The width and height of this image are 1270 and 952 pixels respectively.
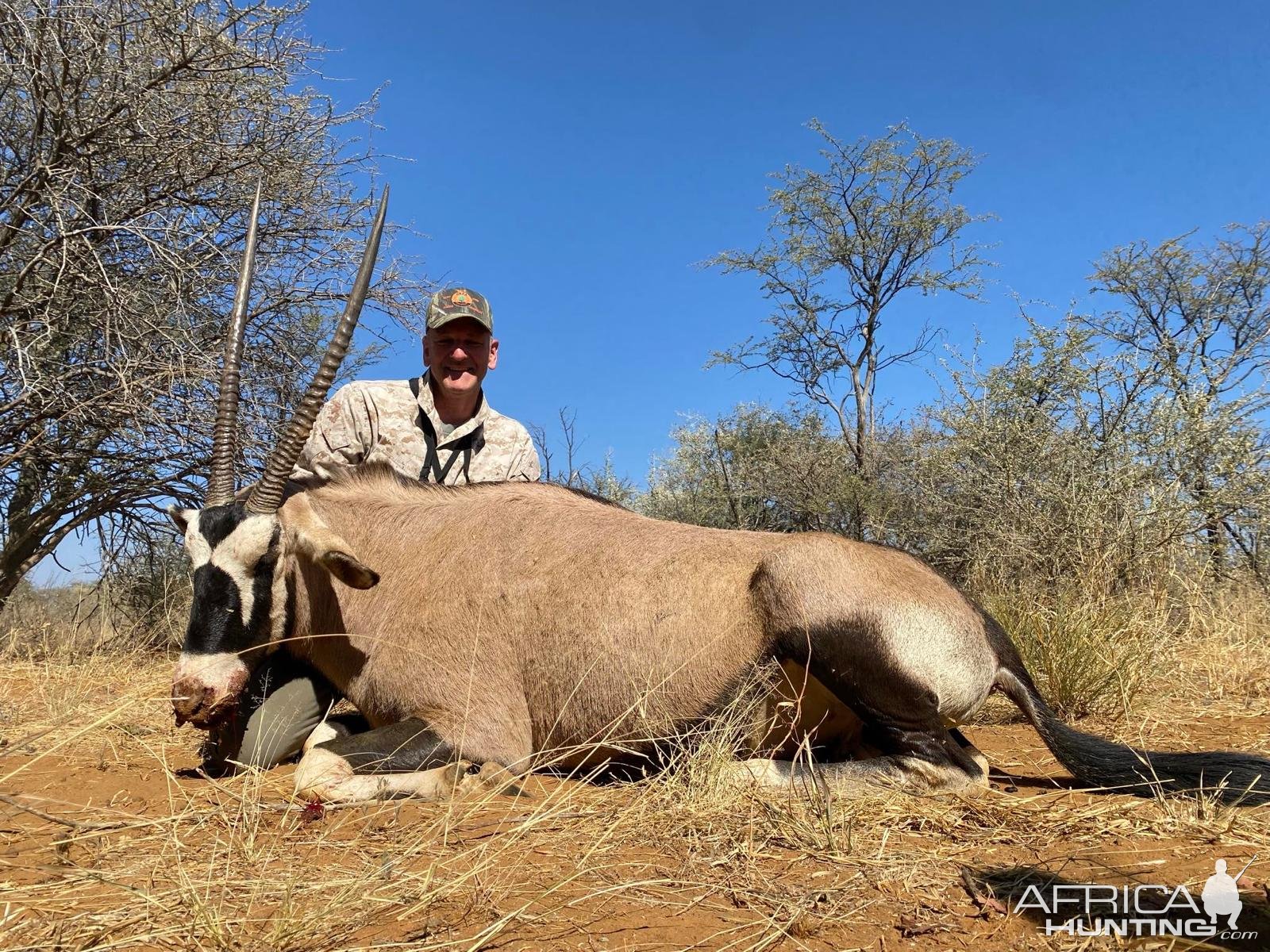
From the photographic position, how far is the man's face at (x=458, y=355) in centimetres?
552

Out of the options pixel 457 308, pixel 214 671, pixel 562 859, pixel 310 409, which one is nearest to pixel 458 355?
pixel 457 308

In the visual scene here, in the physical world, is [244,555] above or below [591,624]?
above

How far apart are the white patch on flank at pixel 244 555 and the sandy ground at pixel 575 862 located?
2.35 ft

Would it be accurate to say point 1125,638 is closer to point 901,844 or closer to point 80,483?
point 901,844

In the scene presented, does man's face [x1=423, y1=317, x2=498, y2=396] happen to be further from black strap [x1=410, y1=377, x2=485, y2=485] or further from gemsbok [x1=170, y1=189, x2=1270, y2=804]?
gemsbok [x1=170, y1=189, x2=1270, y2=804]

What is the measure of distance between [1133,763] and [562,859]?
2.31m

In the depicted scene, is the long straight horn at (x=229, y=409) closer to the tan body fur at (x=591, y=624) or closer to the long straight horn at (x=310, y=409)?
the long straight horn at (x=310, y=409)

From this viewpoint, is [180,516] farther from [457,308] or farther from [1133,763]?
[1133,763]

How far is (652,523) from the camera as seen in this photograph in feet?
13.2

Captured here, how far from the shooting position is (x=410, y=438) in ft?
17.7

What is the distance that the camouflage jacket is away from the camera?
5254 millimetres

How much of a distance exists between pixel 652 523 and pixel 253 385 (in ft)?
17.7

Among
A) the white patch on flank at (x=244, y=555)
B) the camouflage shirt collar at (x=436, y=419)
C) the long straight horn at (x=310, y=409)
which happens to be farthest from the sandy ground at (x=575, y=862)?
the camouflage shirt collar at (x=436, y=419)

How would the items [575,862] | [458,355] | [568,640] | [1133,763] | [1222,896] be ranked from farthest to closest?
[458,355] → [568,640] → [1133,763] → [575,862] → [1222,896]
